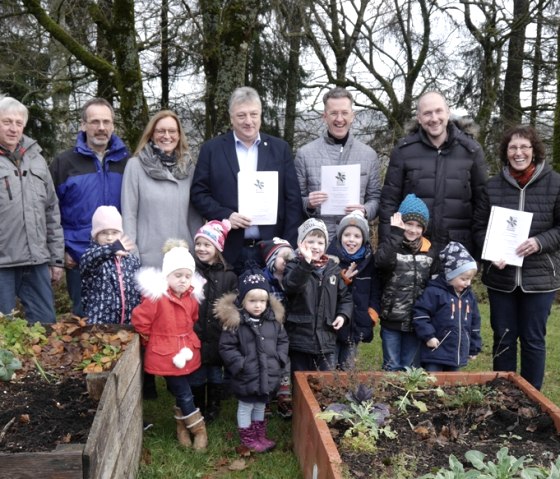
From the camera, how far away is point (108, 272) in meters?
4.11

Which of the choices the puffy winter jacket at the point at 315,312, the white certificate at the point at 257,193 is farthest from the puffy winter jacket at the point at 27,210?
the puffy winter jacket at the point at 315,312

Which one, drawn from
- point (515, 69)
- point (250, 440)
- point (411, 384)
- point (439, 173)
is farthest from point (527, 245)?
point (515, 69)

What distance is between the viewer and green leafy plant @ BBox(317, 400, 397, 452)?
3.18 metres

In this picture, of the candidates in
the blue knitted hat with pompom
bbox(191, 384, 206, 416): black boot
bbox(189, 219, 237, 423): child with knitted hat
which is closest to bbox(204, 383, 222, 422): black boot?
bbox(191, 384, 206, 416): black boot

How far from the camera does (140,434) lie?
3881 mm

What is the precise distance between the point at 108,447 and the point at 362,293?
236 centimetres

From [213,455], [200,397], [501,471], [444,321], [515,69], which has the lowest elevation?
[213,455]

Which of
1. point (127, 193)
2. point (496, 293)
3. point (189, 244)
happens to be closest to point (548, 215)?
point (496, 293)

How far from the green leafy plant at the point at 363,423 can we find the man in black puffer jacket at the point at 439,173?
4.70 feet

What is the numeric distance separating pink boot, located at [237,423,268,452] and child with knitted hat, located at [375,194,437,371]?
1327 mm

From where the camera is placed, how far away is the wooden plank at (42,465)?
7.61 feet

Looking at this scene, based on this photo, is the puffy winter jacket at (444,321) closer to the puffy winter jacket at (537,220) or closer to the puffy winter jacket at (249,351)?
the puffy winter jacket at (537,220)

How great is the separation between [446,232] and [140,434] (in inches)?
106

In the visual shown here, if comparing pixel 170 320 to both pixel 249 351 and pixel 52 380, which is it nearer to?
pixel 249 351
